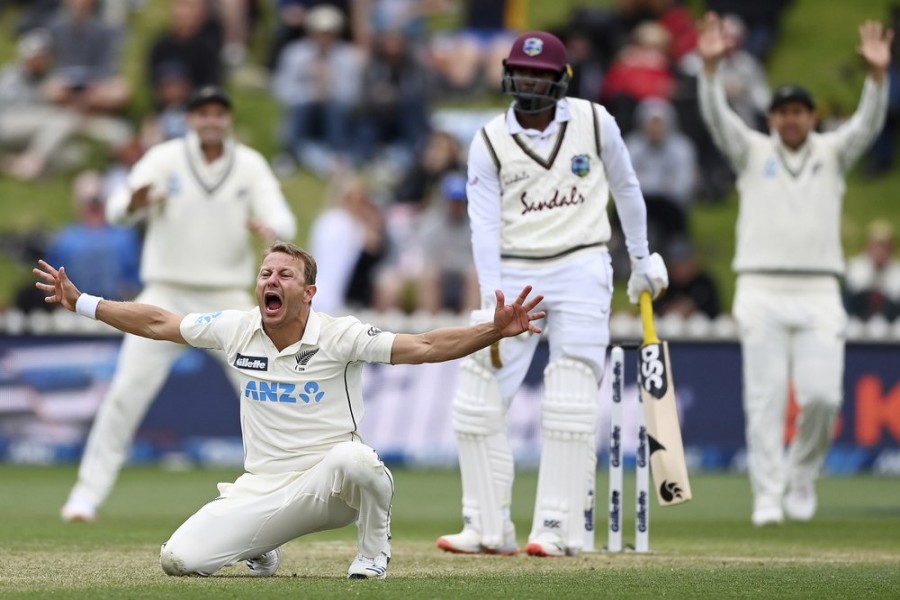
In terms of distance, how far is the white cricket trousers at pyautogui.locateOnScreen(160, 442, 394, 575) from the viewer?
269 inches

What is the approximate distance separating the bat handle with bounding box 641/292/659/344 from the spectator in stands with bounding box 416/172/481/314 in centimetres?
791

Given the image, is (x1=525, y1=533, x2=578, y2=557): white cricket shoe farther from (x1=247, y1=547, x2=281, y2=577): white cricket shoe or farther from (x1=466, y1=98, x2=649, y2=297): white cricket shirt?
(x1=247, y1=547, x2=281, y2=577): white cricket shoe

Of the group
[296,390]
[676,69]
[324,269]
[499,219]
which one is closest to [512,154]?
[499,219]

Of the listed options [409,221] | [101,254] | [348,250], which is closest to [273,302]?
[101,254]

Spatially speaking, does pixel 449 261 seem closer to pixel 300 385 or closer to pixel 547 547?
pixel 547 547

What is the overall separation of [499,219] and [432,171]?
992cm

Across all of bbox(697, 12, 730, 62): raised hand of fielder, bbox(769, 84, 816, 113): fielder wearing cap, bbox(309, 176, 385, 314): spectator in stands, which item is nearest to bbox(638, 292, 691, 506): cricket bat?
bbox(697, 12, 730, 62): raised hand of fielder

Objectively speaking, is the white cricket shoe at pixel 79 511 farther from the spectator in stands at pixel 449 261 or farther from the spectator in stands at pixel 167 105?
the spectator in stands at pixel 167 105

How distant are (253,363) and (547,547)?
1.98 m

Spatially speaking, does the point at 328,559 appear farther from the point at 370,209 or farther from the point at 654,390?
the point at 370,209

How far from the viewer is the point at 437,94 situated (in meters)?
20.2

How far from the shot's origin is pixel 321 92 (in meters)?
19.8

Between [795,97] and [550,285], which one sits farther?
[795,97]

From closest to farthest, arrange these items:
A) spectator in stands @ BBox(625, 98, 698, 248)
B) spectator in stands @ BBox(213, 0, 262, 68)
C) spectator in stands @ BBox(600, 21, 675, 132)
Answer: spectator in stands @ BBox(625, 98, 698, 248)
spectator in stands @ BBox(600, 21, 675, 132)
spectator in stands @ BBox(213, 0, 262, 68)
